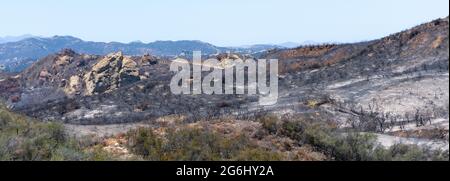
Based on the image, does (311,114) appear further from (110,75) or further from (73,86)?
(73,86)

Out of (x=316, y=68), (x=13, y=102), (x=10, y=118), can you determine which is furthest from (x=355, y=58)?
(x=13, y=102)

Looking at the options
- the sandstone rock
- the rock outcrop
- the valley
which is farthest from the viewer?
the sandstone rock

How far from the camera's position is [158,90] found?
129 ft

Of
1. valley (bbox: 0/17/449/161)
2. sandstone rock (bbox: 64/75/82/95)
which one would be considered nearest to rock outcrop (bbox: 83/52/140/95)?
sandstone rock (bbox: 64/75/82/95)

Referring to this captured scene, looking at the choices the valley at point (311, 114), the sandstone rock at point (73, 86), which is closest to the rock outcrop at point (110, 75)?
the sandstone rock at point (73, 86)

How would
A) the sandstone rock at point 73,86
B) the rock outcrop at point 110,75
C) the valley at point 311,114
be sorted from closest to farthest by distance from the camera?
the valley at point 311,114
the rock outcrop at point 110,75
the sandstone rock at point 73,86

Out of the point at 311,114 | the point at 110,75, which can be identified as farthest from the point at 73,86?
the point at 311,114

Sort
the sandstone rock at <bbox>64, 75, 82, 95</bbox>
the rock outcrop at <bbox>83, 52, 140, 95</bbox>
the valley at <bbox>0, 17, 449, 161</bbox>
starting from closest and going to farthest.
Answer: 1. the valley at <bbox>0, 17, 449, 161</bbox>
2. the rock outcrop at <bbox>83, 52, 140, 95</bbox>
3. the sandstone rock at <bbox>64, 75, 82, 95</bbox>

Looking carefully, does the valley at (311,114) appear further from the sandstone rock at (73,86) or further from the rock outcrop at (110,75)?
the sandstone rock at (73,86)

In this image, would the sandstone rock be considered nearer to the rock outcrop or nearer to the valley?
the rock outcrop

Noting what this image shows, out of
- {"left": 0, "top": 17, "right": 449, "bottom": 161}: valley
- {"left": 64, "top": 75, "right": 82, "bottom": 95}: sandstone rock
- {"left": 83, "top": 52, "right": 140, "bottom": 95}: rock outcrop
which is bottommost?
{"left": 64, "top": 75, "right": 82, "bottom": 95}: sandstone rock

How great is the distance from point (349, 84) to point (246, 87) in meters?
9.27

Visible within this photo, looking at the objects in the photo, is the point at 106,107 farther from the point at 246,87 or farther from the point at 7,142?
the point at 7,142

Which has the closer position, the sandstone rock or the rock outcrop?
the rock outcrop
